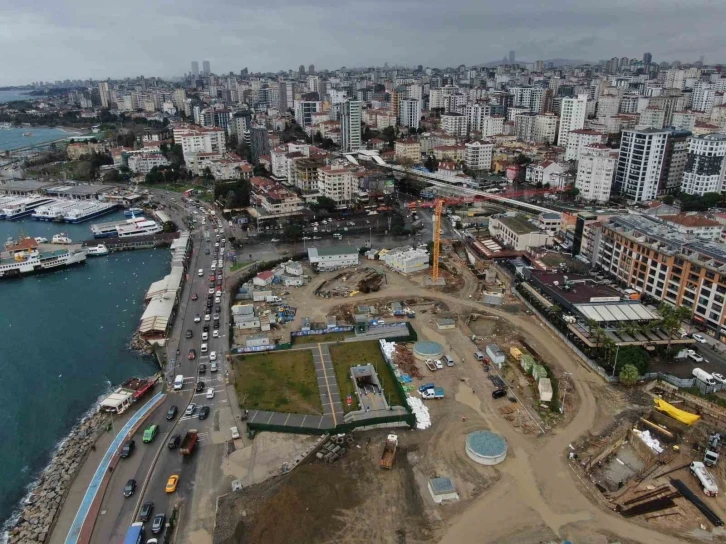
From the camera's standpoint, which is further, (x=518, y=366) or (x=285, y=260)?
(x=285, y=260)

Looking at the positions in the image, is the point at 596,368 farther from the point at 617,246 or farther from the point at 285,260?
the point at 285,260

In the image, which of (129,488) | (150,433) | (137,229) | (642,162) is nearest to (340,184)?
(137,229)

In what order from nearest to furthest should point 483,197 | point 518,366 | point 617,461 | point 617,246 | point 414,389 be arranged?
point 617,461 → point 414,389 → point 518,366 → point 617,246 → point 483,197

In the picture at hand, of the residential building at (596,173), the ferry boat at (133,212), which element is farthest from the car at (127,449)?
the residential building at (596,173)

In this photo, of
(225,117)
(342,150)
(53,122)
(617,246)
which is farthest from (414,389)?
(53,122)

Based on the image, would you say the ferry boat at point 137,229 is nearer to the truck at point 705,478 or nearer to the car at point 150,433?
the car at point 150,433

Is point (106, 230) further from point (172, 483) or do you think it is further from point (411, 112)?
point (411, 112)
